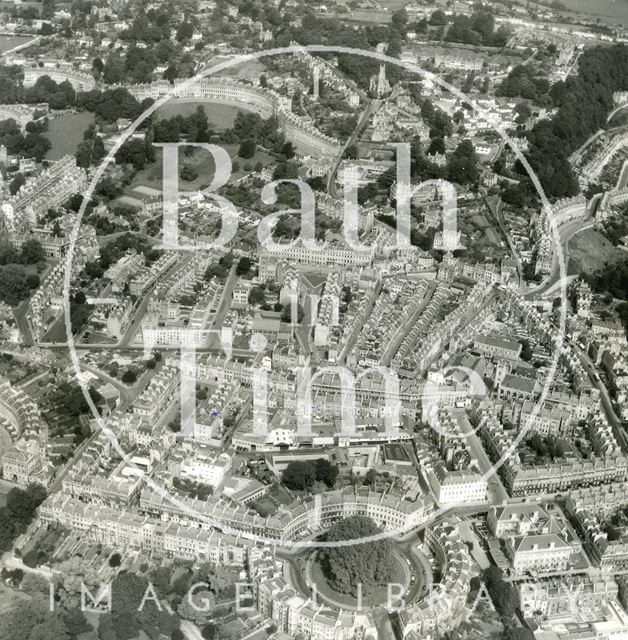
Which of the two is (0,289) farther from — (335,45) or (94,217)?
(335,45)

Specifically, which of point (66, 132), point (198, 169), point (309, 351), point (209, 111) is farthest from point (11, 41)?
point (309, 351)

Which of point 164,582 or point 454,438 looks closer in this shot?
point 164,582

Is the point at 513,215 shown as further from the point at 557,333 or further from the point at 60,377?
the point at 60,377

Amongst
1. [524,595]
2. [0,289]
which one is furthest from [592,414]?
[0,289]

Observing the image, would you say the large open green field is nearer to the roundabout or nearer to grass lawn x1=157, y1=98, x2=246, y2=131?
grass lawn x1=157, y1=98, x2=246, y2=131

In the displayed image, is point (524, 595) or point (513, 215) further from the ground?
point (524, 595)

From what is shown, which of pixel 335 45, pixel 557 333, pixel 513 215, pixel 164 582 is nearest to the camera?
pixel 164 582

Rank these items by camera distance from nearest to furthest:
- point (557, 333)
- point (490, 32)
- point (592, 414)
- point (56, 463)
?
point (56, 463) → point (592, 414) → point (557, 333) → point (490, 32)
